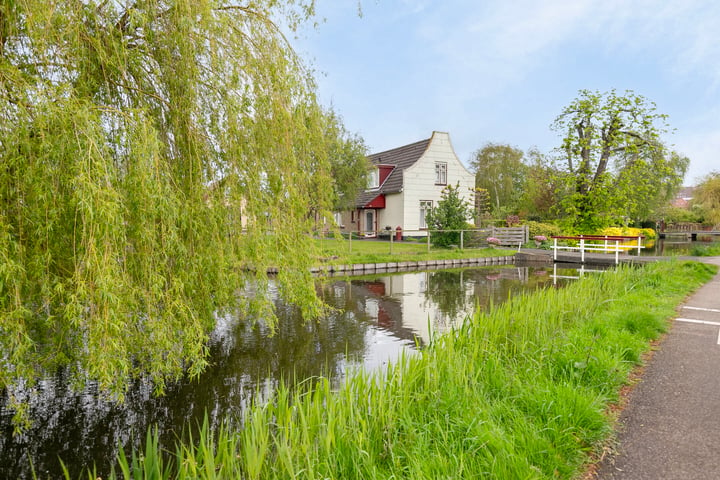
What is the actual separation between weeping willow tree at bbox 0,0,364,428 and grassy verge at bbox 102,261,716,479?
122cm

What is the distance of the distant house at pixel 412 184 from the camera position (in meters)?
29.3

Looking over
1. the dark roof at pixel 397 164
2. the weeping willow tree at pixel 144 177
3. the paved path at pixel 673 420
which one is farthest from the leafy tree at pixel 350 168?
the paved path at pixel 673 420

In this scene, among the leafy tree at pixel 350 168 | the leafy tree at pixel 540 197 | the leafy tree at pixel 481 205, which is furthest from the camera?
the leafy tree at pixel 540 197

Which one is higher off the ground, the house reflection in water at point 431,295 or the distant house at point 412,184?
the distant house at point 412,184

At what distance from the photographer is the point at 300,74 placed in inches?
240

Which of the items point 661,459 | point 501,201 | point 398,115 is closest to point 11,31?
point 661,459

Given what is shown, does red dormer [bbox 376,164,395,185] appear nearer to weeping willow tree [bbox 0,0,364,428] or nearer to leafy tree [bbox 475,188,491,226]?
leafy tree [bbox 475,188,491,226]

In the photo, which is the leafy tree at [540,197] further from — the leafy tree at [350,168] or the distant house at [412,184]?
the leafy tree at [350,168]

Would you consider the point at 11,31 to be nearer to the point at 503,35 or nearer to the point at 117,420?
the point at 117,420

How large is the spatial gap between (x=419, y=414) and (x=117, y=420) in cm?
316

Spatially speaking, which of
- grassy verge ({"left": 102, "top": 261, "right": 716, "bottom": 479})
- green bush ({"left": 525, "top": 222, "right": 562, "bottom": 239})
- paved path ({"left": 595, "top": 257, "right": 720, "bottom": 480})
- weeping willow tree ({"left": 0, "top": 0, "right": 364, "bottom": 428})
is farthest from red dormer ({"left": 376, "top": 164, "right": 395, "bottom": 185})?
paved path ({"left": 595, "top": 257, "right": 720, "bottom": 480})

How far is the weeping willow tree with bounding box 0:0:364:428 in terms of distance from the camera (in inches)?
136

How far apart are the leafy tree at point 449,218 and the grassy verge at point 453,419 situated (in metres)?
17.5

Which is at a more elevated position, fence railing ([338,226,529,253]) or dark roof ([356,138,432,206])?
dark roof ([356,138,432,206])
